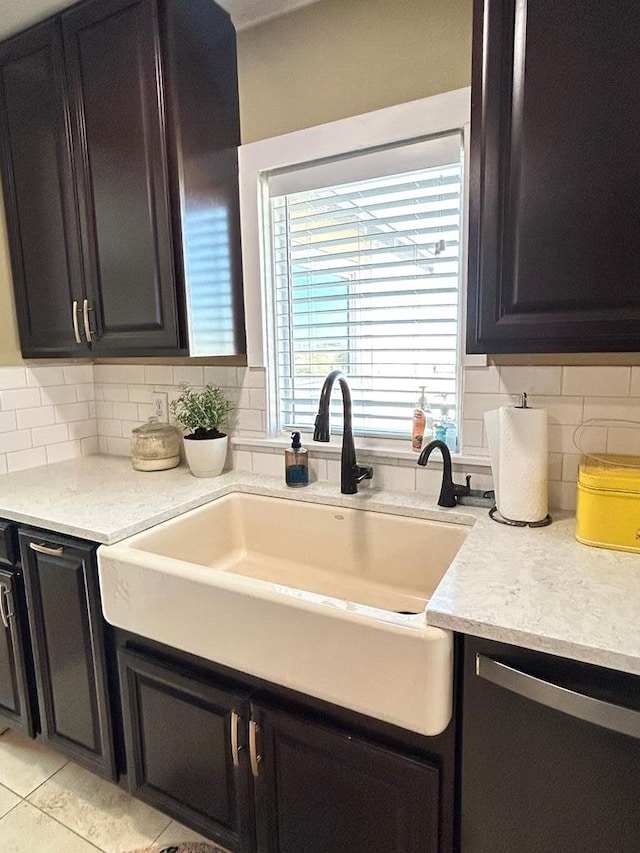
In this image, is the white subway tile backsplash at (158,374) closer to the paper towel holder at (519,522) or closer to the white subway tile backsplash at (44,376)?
the white subway tile backsplash at (44,376)

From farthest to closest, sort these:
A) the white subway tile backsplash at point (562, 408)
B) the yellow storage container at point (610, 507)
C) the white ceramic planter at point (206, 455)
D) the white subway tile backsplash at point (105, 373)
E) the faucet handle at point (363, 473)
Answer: the white subway tile backsplash at point (105, 373) < the white ceramic planter at point (206, 455) < the faucet handle at point (363, 473) < the white subway tile backsplash at point (562, 408) < the yellow storage container at point (610, 507)

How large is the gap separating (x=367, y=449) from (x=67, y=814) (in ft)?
4.92

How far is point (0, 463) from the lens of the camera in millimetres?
2037

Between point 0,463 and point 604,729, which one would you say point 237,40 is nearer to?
point 0,463

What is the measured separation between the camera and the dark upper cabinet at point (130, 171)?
1.60 metres

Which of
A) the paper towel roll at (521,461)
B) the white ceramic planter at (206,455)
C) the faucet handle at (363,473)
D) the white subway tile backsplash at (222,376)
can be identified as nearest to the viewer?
the paper towel roll at (521,461)

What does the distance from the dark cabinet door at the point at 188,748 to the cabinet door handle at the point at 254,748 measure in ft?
0.07

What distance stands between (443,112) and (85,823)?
7.82 ft

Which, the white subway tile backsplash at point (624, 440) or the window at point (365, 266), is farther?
the window at point (365, 266)

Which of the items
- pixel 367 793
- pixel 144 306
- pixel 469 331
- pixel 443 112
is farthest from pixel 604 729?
pixel 144 306

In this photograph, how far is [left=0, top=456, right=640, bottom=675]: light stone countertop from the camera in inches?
34.5

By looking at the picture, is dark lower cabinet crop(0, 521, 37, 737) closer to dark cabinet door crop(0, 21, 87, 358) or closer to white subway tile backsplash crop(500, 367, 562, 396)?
dark cabinet door crop(0, 21, 87, 358)

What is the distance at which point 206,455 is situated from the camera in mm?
1874

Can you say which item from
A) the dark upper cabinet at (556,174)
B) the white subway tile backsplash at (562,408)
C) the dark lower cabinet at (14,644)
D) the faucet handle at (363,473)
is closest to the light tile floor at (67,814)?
the dark lower cabinet at (14,644)
